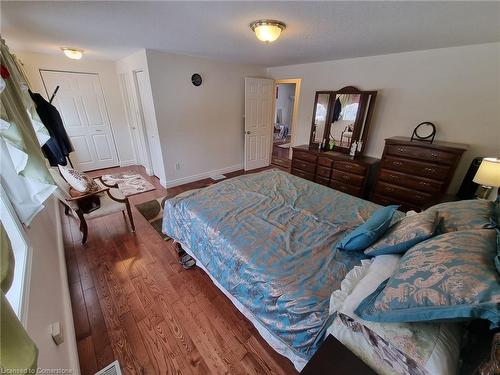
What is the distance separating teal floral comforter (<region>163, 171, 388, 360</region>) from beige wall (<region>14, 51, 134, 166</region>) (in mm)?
3708

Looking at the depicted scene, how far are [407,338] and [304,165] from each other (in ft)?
10.4

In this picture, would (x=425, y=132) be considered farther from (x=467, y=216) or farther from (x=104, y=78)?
(x=104, y=78)

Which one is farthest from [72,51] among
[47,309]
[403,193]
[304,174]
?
[403,193]

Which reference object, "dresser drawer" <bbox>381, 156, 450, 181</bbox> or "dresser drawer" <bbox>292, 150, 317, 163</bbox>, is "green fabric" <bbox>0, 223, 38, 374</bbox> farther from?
"dresser drawer" <bbox>292, 150, 317, 163</bbox>

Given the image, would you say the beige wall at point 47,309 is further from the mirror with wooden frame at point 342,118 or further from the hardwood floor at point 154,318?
the mirror with wooden frame at point 342,118

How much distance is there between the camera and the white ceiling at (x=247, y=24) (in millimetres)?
1508

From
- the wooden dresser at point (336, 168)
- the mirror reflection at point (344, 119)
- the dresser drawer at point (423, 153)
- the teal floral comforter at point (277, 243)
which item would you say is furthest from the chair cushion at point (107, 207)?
the dresser drawer at point (423, 153)

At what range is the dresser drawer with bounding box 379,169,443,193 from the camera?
249 cm

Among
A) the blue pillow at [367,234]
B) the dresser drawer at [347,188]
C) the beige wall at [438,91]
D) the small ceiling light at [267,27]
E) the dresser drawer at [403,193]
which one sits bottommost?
the dresser drawer at [347,188]

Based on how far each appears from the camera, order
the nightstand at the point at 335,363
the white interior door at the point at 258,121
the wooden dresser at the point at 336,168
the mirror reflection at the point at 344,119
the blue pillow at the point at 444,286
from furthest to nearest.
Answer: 1. the white interior door at the point at 258,121
2. the mirror reflection at the point at 344,119
3. the wooden dresser at the point at 336,168
4. the nightstand at the point at 335,363
5. the blue pillow at the point at 444,286

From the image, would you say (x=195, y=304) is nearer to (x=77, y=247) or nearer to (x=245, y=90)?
(x=77, y=247)

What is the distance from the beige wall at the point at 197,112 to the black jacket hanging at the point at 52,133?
1254 mm

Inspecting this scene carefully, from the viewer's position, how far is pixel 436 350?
2.26 feet

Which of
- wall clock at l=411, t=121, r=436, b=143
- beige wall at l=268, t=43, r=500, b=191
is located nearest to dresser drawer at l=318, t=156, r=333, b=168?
beige wall at l=268, t=43, r=500, b=191
